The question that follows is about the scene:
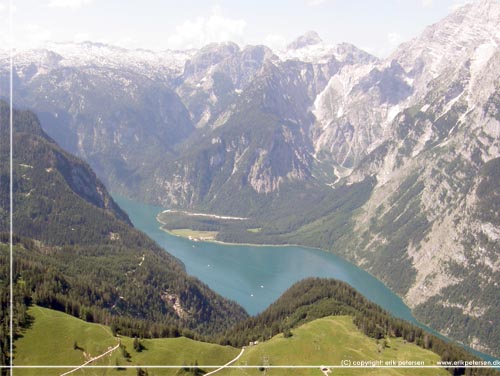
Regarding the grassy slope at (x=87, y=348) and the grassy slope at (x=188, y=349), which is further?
the grassy slope at (x=188, y=349)

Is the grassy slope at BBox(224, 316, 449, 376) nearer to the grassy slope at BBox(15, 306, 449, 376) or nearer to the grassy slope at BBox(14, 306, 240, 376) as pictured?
the grassy slope at BBox(15, 306, 449, 376)

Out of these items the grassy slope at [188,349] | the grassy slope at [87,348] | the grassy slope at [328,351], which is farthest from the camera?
the grassy slope at [328,351]

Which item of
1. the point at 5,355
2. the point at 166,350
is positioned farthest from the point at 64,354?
the point at 166,350

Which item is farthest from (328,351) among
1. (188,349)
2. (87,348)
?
(87,348)

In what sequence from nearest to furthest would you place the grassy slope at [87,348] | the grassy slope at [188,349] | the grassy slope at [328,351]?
the grassy slope at [87,348]
the grassy slope at [188,349]
the grassy slope at [328,351]

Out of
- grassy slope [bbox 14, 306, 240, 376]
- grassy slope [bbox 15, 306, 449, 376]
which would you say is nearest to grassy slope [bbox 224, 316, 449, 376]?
grassy slope [bbox 15, 306, 449, 376]

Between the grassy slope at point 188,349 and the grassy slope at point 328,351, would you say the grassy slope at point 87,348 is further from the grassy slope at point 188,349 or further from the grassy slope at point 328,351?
the grassy slope at point 328,351

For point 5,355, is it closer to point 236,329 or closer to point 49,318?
point 49,318

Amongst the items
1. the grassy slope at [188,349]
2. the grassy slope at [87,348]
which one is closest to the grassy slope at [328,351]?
the grassy slope at [188,349]
